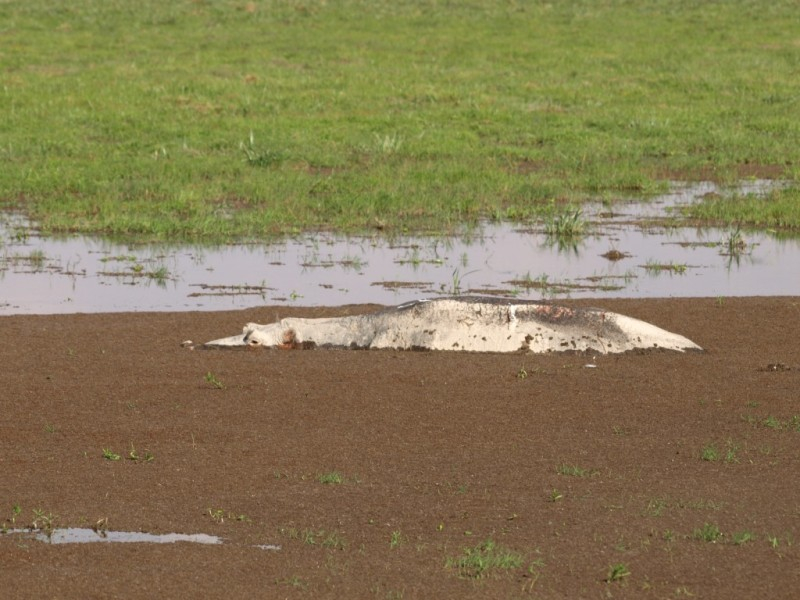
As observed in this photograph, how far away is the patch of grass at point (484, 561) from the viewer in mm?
5785

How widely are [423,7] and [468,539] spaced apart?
32.7 m

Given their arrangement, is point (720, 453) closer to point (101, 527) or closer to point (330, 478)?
point (330, 478)

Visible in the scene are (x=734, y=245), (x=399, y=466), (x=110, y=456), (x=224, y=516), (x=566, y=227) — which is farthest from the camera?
(x=566, y=227)

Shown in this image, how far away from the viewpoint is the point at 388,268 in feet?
44.8

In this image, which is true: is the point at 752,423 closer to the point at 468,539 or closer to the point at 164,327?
the point at 468,539

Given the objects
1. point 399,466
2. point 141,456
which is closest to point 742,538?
point 399,466

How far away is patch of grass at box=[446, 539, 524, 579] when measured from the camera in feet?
19.0

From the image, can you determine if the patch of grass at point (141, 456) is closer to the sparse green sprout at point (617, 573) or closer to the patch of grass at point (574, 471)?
the patch of grass at point (574, 471)

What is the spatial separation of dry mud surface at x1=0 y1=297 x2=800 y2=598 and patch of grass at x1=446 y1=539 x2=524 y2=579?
20 millimetres

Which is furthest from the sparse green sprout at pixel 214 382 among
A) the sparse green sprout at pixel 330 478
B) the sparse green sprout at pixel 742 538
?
the sparse green sprout at pixel 742 538

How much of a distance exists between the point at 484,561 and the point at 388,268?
7.94m

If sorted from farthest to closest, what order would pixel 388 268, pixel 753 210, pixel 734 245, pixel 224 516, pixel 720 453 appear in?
pixel 753 210 → pixel 734 245 → pixel 388 268 → pixel 720 453 → pixel 224 516

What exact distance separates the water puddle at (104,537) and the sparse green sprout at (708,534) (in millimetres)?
1769

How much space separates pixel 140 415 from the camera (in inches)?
329
